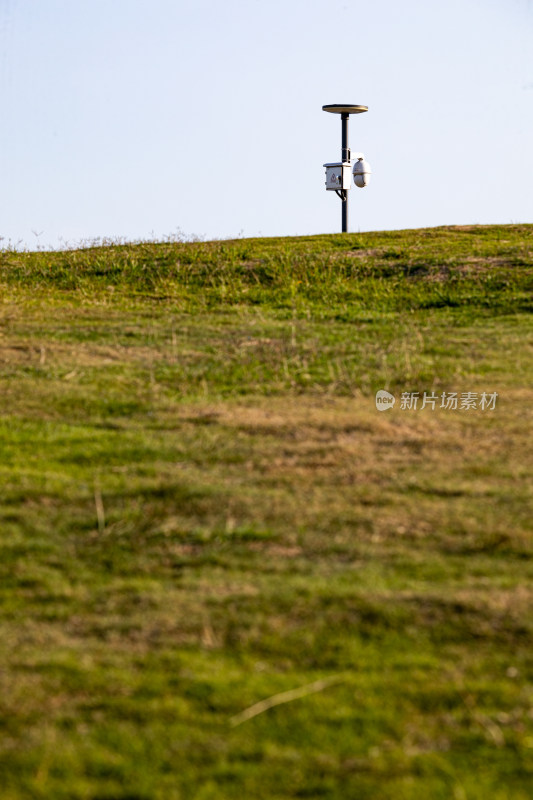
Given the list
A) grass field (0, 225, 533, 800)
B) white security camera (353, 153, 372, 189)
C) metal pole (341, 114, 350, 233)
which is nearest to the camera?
grass field (0, 225, 533, 800)

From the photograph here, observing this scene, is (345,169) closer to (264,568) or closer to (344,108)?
(344,108)

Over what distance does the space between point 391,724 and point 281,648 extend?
79cm

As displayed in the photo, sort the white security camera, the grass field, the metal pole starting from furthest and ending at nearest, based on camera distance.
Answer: the metal pole, the white security camera, the grass field

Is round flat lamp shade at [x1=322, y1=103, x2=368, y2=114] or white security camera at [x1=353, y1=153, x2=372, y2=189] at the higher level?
round flat lamp shade at [x1=322, y1=103, x2=368, y2=114]

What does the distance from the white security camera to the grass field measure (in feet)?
42.9

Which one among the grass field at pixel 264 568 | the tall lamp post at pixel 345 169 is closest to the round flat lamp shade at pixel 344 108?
the tall lamp post at pixel 345 169

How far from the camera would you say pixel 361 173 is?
2433 cm

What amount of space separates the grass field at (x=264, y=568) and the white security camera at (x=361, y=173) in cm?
1307

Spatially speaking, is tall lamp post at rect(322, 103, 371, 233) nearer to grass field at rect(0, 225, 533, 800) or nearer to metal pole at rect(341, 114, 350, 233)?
metal pole at rect(341, 114, 350, 233)

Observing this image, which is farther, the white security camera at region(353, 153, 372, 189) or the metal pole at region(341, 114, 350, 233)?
the metal pole at region(341, 114, 350, 233)

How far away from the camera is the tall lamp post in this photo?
80.0 ft

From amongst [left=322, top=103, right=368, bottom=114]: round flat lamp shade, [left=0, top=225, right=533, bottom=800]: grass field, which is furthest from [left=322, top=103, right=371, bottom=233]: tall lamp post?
[left=0, top=225, right=533, bottom=800]: grass field

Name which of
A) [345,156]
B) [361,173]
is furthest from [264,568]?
[345,156]

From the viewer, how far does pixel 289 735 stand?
10.9 feet
